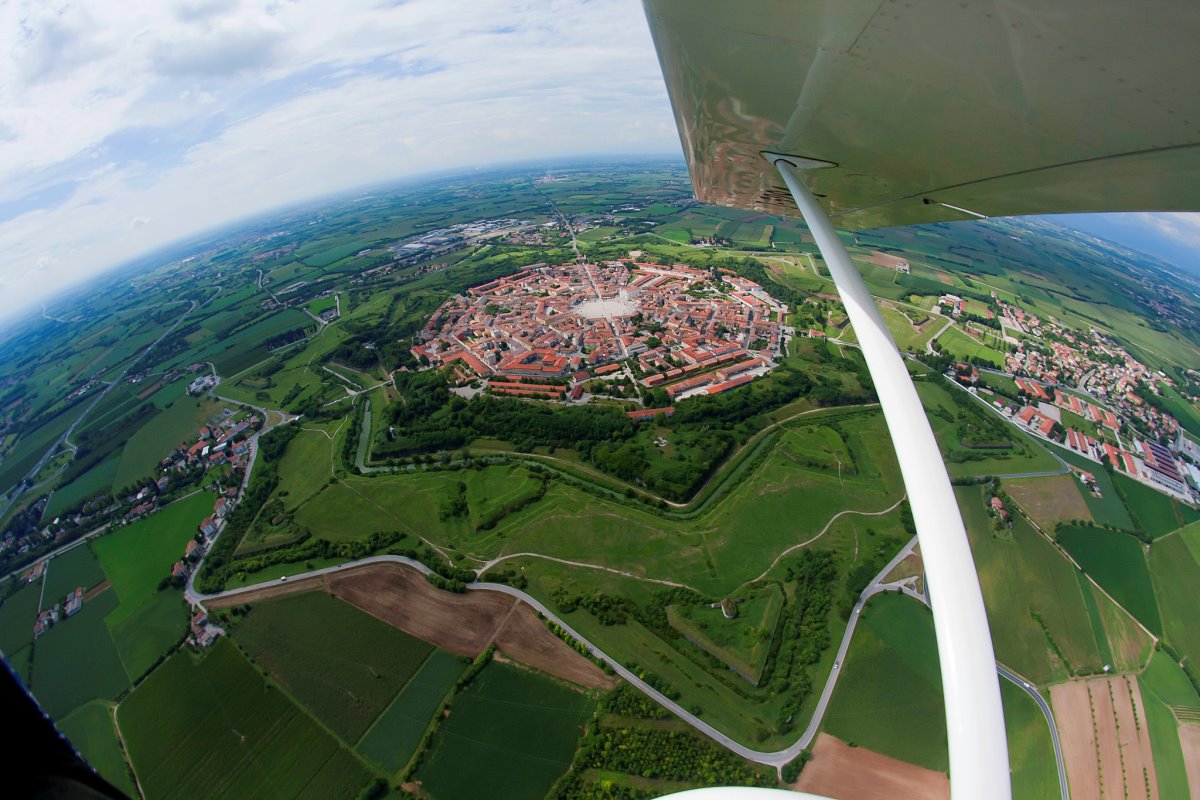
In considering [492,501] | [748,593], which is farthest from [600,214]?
[748,593]

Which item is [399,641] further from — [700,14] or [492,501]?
[700,14]

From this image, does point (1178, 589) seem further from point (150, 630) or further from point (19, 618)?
point (19, 618)

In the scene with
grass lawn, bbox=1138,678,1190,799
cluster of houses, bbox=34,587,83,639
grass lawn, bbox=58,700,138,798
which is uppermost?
cluster of houses, bbox=34,587,83,639

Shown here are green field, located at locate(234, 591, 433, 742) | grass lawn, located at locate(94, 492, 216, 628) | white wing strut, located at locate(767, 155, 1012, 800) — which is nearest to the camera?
white wing strut, located at locate(767, 155, 1012, 800)

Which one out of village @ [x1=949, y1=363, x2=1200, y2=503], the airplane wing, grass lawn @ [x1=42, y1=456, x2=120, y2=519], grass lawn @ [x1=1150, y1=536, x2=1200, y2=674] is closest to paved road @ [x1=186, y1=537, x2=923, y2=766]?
grass lawn @ [x1=1150, y1=536, x2=1200, y2=674]

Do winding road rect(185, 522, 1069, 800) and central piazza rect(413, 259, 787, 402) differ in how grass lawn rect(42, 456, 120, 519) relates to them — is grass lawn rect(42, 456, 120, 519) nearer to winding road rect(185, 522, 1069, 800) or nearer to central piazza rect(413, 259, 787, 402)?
winding road rect(185, 522, 1069, 800)

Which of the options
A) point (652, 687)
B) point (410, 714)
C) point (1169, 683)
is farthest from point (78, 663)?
point (1169, 683)
